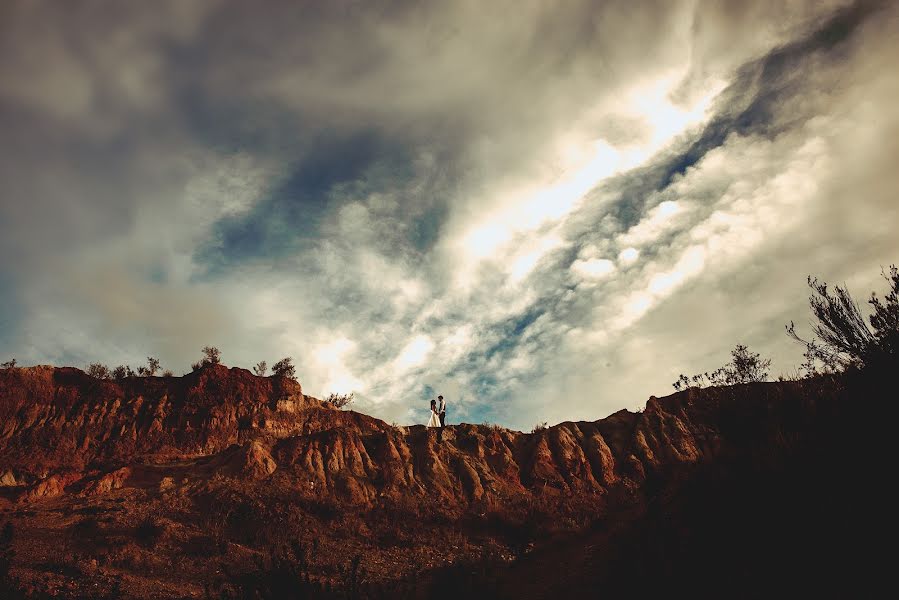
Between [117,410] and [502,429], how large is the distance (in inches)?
1304

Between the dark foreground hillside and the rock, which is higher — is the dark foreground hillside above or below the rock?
below

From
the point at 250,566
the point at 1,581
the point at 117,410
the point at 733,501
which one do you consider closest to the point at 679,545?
the point at 733,501

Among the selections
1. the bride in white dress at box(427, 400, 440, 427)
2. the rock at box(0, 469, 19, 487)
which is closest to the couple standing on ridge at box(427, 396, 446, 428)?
the bride in white dress at box(427, 400, 440, 427)

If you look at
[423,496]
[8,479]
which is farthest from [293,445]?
[8,479]

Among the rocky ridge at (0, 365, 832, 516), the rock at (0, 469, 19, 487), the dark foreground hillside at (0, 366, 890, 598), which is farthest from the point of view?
the rocky ridge at (0, 365, 832, 516)

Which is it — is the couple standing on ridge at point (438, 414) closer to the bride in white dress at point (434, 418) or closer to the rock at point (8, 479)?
the bride in white dress at point (434, 418)

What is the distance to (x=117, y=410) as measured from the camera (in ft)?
133

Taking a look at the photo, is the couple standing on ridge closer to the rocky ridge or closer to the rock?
the rocky ridge

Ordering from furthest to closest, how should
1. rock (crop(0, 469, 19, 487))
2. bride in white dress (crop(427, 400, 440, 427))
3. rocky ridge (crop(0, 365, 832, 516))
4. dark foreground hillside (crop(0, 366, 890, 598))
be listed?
1. bride in white dress (crop(427, 400, 440, 427))
2. rocky ridge (crop(0, 365, 832, 516))
3. rock (crop(0, 469, 19, 487))
4. dark foreground hillside (crop(0, 366, 890, 598))

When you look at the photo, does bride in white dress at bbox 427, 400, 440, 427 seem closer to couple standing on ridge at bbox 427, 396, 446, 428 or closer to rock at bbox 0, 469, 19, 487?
couple standing on ridge at bbox 427, 396, 446, 428

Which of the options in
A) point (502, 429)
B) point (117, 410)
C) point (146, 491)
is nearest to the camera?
point (146, 491)

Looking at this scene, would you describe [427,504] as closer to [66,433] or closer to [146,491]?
[146,491]

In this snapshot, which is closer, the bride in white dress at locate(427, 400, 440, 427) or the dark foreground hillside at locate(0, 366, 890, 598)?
the dark foreground hillside at locate(0, 366, 890, 598)

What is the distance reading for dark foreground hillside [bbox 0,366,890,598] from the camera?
837 cm
